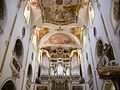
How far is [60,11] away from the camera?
18750 millimetres

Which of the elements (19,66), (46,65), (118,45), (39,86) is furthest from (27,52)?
(118,45)

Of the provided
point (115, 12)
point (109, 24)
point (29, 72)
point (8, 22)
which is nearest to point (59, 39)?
point (29, 72)

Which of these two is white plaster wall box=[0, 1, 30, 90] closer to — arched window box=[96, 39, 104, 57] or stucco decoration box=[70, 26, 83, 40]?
arched window box=[96, 39, 104, 57]

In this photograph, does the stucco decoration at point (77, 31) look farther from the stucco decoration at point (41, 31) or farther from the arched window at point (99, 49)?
the arched window at point (99, 49)

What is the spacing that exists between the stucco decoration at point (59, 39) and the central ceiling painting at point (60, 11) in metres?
3.10

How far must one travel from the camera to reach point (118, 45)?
10.1 meters

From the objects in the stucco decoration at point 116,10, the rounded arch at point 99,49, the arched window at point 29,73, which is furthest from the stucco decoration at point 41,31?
the stucco decoration at point 116,10

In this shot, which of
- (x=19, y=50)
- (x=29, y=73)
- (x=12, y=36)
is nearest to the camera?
(x=12, y=36)

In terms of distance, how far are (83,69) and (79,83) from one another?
66.4 inches

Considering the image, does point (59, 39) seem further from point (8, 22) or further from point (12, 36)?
point (8, 22)

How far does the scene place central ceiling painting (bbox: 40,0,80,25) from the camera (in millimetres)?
17984

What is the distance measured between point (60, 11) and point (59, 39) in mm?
4820

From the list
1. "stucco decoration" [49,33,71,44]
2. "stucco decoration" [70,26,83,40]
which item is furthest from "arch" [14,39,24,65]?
"stucco decoration" [70,26,83,40]

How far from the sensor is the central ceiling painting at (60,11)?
18.0 meters
